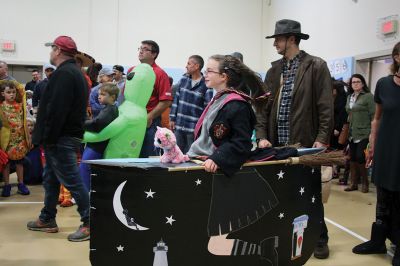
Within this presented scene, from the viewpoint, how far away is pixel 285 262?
242cm

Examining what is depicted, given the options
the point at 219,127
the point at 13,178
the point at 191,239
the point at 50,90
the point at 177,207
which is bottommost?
the point at 13,178

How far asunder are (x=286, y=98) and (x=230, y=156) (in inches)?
41.6

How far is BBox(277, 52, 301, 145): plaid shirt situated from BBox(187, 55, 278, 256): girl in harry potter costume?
0.59 meters

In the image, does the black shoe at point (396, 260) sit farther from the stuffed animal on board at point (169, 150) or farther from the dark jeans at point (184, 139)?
the dark jeans at point (184, 139)

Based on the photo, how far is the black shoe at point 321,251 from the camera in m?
3.06

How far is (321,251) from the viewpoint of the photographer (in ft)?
10.1

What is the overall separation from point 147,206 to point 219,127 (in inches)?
22.8

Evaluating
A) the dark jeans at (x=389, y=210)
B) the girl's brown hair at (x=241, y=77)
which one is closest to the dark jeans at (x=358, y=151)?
the dark jeans at (x=389, y=210)

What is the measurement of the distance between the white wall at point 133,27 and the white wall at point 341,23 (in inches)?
58.9

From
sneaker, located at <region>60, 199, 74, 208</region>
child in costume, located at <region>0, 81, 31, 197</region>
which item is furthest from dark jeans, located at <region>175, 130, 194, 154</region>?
child in costume, located at <region>0, 81, 31, 197</region>

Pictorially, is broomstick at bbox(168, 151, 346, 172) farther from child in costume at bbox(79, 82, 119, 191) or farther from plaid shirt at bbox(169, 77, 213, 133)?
plaid shirt at bbox(169, 77, 213, 133)

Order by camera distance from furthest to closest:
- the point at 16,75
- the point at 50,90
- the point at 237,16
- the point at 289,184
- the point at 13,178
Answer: the point at 237,16 < the point at 16,75 < the point at 13,178 < the point at 50,90 < the point at 289,184

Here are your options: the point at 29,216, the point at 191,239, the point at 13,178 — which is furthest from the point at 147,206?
the point at 13,178

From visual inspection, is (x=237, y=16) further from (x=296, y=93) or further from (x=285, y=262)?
(x=285, y=262)
